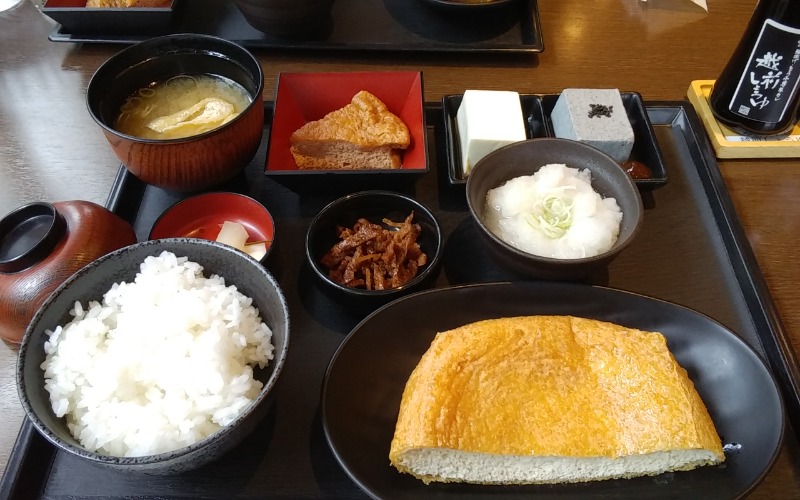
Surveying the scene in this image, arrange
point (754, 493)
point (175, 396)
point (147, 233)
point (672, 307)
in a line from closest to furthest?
1. point (175, 396)
2. point (754, 493)
3. point (672, 307)
4. point (147, 233)

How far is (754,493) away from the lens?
4.41 ft

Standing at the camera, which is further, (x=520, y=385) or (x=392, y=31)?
(x=392, y=31)

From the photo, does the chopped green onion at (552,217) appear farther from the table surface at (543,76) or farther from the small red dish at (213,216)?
the small red dish at (213,216)

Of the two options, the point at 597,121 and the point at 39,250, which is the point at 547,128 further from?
the point at 39,250

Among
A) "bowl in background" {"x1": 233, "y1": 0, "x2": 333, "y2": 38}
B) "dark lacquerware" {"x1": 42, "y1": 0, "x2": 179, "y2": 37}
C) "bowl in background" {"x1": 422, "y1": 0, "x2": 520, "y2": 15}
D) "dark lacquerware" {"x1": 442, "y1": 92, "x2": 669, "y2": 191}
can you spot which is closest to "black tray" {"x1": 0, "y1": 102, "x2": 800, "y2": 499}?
"dark lacquerware" {"x1": 442, "y1": 92, "x2": 669, "y2": 191}

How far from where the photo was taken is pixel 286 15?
7.30 ft

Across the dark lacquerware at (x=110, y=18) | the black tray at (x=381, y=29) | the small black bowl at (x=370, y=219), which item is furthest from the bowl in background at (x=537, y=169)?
the dark lacquerware at (x=110, y=18)

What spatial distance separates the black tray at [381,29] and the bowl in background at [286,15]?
0.20 ft

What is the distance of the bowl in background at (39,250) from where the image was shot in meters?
1.41

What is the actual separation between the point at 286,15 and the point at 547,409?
1.84 meters

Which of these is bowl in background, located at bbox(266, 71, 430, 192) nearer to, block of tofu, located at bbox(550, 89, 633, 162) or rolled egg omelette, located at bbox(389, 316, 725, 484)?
block of tofu, located at bbox(550, 89, 633, 162)

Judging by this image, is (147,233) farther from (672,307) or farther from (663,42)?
(663,42)

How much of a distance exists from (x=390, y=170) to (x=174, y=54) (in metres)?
0.90

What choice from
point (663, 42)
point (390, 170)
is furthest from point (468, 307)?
point (663, 42)
